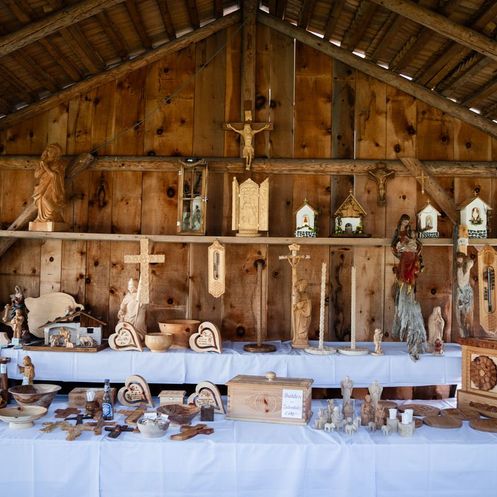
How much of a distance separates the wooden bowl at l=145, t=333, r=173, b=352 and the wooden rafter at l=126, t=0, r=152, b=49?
104 inches

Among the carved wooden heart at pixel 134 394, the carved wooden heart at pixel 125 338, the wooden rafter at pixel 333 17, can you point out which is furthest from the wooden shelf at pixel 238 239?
the wooden rafter at pixel 333 17

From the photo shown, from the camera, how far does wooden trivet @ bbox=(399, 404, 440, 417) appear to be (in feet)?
14.2

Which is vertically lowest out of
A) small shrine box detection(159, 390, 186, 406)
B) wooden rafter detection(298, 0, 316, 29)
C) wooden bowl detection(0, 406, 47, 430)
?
wooden bowl detection(0, 406, 47, 430)

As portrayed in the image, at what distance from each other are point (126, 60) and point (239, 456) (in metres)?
3.75

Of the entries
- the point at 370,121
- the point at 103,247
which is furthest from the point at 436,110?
the point at 103,247

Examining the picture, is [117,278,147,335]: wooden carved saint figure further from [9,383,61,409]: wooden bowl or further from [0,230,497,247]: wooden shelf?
[9,383,61,409]: wooden bowl

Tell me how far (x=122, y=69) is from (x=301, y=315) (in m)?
2.81

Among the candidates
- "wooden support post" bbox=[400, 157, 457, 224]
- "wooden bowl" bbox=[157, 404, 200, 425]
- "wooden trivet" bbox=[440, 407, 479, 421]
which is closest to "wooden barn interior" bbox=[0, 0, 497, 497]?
"wooden support post" bbox=[400, 157, 457, 224]

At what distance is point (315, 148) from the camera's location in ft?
17.8

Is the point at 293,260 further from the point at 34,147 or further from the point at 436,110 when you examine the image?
the point at 34,147

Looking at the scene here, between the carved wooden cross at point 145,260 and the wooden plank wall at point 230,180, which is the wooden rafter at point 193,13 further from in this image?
the carved wooden cross at point 145,260

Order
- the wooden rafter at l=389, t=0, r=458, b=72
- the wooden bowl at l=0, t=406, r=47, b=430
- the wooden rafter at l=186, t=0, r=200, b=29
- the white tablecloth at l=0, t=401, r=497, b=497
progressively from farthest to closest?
the wooden rafter at l=186, t=0, r=200, b=29 < the wooden rafter at l=389, t=0, r=458, b=72 < the wooden bowl at l=0, t=406, r=47, b=430 < the white tablecloth at l=0, t=401, r=497, b=497

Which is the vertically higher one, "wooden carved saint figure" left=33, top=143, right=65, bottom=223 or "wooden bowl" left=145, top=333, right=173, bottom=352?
"wooden carved saint figure" left=33, top=143, right=65, bottom=223

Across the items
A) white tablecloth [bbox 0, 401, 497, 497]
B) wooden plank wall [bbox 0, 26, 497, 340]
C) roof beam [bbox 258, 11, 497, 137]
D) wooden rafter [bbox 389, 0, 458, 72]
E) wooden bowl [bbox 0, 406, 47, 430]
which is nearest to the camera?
white tablecloth [bbox 0, 401, 497, 497]
